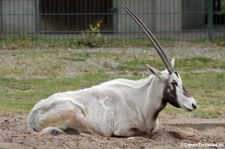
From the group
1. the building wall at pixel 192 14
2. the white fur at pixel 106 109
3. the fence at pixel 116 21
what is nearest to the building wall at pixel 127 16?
the fence at pixel 116 21

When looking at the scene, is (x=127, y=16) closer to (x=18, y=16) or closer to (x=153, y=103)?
(x=18, y=16)

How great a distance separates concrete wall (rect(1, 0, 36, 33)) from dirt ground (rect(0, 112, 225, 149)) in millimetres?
9951

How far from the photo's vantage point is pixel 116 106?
9.29 metres

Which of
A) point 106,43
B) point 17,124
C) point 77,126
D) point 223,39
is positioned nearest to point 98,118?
point 77,126

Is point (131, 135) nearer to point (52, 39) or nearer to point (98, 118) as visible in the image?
point (98, 118)

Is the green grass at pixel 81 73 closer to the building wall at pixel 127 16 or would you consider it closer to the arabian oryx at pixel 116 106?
the arabian oryx at pixel 116 106

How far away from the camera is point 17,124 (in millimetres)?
9742

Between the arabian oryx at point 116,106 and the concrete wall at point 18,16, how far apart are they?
1140 cm

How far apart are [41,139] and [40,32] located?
12.8 m

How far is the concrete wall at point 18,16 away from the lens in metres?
20.7

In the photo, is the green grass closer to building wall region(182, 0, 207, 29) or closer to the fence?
the fence

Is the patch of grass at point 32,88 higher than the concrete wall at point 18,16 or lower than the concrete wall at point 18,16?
lower

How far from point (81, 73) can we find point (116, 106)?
612 cm

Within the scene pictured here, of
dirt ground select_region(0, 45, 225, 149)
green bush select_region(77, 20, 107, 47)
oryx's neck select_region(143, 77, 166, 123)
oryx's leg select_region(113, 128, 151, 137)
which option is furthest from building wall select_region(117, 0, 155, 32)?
oryx's leg select_region(113, 128, 151, 137)
